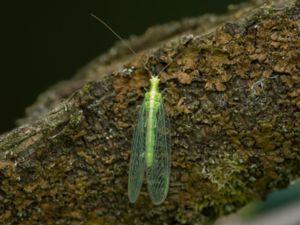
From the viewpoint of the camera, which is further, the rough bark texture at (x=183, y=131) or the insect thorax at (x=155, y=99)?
the insect thorax at (x=155, y=99)

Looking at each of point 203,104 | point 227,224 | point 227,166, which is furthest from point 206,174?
point 227,224

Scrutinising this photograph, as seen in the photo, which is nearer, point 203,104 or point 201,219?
point 203,104

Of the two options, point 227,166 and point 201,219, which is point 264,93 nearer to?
point 227,166

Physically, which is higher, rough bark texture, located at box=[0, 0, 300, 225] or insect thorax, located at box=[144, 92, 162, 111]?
insect thorax, located at box=[144, 92, 162, 111]

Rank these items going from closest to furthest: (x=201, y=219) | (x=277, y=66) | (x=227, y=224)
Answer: (x=277, y=66) < (x=201, y=219) < (x=227, y=224)

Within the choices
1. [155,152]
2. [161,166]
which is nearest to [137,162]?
[161,166]

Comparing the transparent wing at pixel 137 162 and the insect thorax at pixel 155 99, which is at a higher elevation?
the insect thorax at pixel 155 99

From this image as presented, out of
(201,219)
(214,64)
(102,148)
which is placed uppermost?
(214,64)
